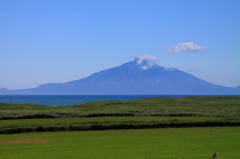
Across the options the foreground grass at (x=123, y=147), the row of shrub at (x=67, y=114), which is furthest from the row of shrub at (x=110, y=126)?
the row of shrub at (x=67, y=114)

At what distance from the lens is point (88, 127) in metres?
28.4

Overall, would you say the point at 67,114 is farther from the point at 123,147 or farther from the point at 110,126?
the point at 123,147

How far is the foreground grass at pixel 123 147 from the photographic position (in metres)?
16.0

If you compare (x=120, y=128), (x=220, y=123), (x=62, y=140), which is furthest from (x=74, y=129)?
(x=220, y=123)

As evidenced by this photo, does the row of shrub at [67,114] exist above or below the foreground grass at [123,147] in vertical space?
above

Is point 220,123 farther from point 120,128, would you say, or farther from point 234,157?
point 234,157

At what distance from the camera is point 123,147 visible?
18312 millimetres

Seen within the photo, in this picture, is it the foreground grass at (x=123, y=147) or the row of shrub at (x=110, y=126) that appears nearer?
the foreground grass at (x=123, y=147)

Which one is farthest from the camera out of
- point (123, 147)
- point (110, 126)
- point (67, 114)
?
point (67, 114)

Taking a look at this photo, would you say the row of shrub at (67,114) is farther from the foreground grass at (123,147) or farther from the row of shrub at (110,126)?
the foreground grass at (123,147)

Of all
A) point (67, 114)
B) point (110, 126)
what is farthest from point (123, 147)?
Result: point (67, 114)

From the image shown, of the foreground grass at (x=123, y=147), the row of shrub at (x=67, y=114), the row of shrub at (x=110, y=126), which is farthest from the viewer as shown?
the row of shrub at (x=67, y=114)

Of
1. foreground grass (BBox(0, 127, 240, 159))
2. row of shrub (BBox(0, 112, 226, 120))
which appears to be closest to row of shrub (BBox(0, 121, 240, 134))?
foreground grass (BBox(0, 127, 240, 159))

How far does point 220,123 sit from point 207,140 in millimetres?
11844
